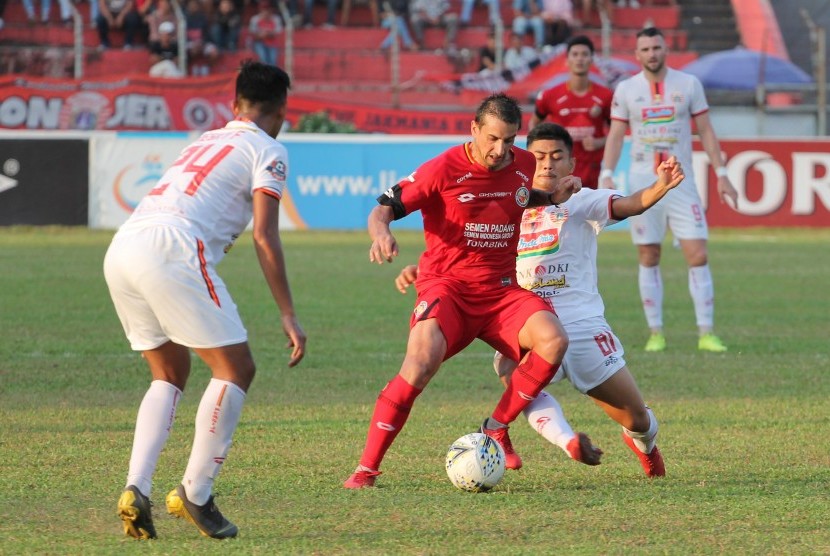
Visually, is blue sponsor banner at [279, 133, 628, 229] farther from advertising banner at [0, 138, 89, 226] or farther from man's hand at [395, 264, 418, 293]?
man's hand at [395, 264, 418, 293]

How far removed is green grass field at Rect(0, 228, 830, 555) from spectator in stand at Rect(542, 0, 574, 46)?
14797 mm

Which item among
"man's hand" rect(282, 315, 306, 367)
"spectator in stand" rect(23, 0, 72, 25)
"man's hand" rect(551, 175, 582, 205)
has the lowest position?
"spectator in stand" rect(23, 0, 72, 25)

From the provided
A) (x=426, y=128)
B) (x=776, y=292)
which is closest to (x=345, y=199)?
(x=426, y=128)

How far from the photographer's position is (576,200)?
6328mm

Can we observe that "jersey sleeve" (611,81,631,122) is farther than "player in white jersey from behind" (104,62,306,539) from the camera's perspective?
Yes

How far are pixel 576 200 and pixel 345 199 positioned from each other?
52.7 ft

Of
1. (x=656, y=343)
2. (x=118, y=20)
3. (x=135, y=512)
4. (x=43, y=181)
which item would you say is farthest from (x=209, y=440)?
(x=118, y=20)

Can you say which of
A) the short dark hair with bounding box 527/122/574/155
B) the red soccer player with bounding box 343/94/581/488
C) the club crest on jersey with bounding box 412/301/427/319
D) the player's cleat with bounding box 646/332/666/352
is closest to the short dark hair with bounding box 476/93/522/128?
the red soccer player with bounding box 343/94/581/488

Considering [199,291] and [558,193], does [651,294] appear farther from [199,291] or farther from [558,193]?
[199,291]

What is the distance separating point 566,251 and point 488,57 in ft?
67.4

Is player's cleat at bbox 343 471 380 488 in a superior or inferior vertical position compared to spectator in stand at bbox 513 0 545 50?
superior

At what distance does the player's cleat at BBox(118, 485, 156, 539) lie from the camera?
458 centimetres

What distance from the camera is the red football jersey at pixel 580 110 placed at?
11109 mm

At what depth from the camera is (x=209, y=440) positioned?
4680mm
